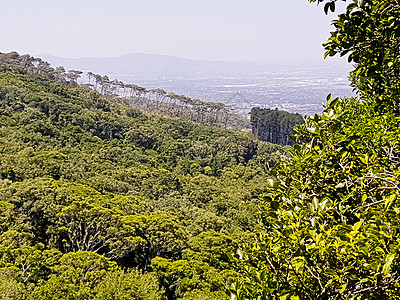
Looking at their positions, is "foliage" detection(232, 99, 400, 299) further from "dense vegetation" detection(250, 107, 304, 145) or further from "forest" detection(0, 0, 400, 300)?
"dense vegetation" detection(250, 107, 304, 145)

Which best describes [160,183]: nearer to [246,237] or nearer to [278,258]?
[246,237]

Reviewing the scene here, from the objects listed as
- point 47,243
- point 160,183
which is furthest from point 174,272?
point 160,183

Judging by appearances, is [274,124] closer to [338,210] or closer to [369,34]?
[369,34]

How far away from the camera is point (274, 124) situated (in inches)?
2475

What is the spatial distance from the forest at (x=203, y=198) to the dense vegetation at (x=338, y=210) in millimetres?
10

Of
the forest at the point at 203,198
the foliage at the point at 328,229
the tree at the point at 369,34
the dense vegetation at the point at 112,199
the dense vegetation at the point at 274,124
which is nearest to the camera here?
the foliage at the point at 328,229

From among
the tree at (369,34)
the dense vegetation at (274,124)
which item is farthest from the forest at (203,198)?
the dense vegetation at (274,124)

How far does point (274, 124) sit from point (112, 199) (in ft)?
160

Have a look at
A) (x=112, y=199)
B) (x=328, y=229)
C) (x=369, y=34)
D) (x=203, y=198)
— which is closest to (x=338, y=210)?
(x=328, y=229)

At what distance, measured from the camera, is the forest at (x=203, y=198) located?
69.5 inches

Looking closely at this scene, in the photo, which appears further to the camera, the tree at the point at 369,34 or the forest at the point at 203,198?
the tree at the point at 369,34

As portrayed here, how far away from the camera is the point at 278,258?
207 cm

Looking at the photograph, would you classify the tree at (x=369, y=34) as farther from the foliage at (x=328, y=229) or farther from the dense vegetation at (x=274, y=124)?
the dense vegetation at (x=274, y=124)

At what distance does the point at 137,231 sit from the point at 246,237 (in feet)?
18.8
